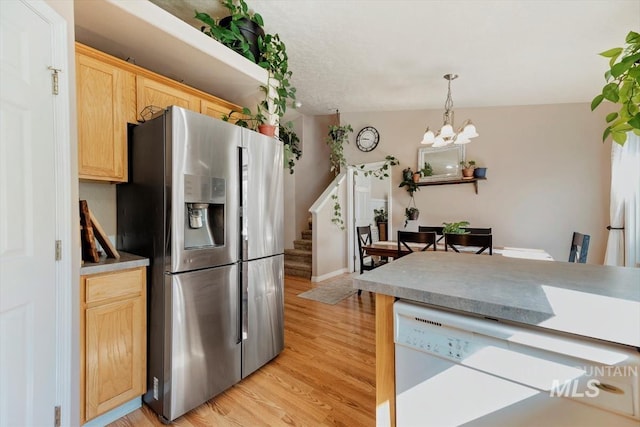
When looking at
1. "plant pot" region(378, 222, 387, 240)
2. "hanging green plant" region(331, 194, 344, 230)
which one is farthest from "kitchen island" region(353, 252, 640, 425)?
"plant pot" region(378, 222, 387, 240)

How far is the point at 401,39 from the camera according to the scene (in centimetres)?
249

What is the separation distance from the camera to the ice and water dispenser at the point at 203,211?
5.18 ft

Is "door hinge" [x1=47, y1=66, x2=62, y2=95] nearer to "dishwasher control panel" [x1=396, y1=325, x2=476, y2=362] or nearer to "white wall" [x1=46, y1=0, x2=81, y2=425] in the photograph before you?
"white wall" [x1=46, y1=0, x2=81, y2=425]

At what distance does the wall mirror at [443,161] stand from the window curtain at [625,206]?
1764 mm

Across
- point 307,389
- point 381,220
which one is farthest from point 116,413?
point 381,220

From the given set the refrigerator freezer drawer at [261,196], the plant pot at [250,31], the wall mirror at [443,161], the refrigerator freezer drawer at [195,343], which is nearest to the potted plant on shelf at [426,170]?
the wall mirror at [443,161]

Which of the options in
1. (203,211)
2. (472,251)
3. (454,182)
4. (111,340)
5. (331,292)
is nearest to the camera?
(111,340)

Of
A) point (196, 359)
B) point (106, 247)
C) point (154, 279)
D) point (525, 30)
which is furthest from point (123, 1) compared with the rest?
point (525, 30)

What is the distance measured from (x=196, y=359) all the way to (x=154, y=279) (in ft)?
1.80

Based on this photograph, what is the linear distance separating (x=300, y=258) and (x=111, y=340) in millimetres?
3664

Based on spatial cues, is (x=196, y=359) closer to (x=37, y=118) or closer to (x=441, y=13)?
(x=37, y=118)

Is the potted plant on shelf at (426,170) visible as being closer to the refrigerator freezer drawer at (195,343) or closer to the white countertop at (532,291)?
the white countertop at (532,291)

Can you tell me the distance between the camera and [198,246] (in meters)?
1.66

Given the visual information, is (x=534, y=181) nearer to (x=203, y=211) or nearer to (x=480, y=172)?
(x=480, y=172)
